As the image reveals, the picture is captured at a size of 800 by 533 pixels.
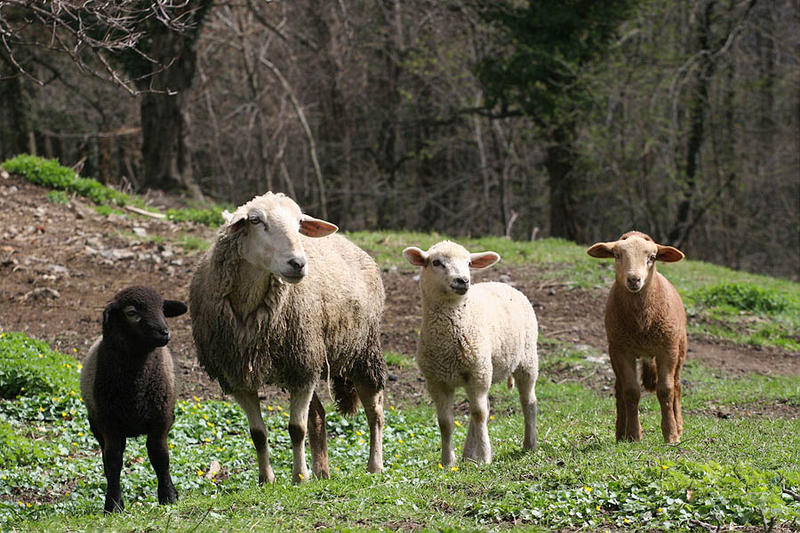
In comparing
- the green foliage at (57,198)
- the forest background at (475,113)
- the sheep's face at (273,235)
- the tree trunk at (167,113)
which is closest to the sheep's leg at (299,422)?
the sheep's face at (273,235)

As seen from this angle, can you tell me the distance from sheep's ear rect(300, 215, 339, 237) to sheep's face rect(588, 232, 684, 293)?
A: 2.19 m

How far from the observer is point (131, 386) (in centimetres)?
655

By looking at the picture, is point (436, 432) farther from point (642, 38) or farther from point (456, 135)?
point (456, 135)

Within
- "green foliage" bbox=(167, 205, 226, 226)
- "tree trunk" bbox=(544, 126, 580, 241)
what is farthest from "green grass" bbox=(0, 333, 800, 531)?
"tree trunk" bbox=(544, 126, 580, 241)

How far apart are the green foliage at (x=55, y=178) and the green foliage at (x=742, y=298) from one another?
11485mm

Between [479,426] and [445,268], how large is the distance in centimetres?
130

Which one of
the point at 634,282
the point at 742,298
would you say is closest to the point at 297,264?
the point at 634,282

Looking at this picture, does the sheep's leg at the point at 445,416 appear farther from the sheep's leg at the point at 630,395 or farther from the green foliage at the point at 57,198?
the green foliage at the point at 57,198

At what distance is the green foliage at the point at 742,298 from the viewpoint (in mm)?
14805

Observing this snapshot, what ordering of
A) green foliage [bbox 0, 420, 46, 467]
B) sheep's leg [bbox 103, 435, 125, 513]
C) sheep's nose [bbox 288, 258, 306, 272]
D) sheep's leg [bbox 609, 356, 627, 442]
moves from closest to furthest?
sheep's nose [bbox 288, 258, 306, 272] < sheep's leg [bbox 103, 435, 125, 513] < sheep's leg [bbox 609, 356, 627, 442] < green foliage [bbox 0, 420, 46, 467]

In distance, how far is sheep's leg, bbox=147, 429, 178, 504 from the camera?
6.67 metres

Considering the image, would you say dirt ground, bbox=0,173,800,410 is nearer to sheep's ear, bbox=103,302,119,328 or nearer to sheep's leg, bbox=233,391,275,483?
sheep's leg, bbox=233,391,275,483

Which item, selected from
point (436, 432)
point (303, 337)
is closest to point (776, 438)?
point (436, 432)

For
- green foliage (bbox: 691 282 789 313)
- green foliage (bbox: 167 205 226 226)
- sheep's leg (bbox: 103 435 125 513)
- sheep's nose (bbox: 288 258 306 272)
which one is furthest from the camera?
green foliage (bbox: 167 205 226 226)
